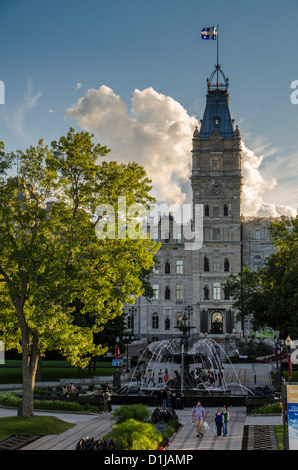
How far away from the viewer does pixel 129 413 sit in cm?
2302

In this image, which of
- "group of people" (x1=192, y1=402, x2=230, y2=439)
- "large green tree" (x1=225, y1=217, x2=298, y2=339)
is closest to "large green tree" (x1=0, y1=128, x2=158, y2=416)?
"group of people" (x1=192, y1=402, x2=230, y2=439)

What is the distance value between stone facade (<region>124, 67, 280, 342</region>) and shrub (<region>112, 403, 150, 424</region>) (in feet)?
215

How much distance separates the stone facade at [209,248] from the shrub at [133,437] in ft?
228

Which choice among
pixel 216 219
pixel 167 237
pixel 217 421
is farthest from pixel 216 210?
pixel 217 421

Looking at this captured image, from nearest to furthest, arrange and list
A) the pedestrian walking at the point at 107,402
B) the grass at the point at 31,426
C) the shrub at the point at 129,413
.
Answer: the shrub at the point at 129,413 → the grass at the point at 31,426 → the pedestrian walking at the point at 107,402

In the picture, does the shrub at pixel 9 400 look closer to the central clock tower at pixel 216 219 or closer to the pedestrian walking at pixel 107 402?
the pedestrian walking at pixel 107 402

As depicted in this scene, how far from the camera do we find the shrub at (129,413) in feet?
74.9

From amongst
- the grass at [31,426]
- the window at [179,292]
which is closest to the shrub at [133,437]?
the grass at [31,426]

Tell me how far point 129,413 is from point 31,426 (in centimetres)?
464

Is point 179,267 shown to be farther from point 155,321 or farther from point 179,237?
point 155,321

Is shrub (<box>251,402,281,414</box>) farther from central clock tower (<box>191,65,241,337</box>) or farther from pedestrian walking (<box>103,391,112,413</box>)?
central clock tower (<box>191,65,241,337</box>)

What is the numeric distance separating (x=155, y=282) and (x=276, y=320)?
4922 cm

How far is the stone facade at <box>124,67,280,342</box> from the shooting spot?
91.1 meters
